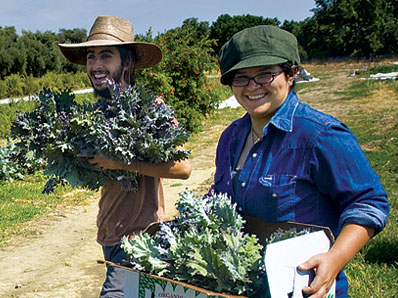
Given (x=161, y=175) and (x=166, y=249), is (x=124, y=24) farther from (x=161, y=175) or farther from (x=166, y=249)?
(x=166, y=249)

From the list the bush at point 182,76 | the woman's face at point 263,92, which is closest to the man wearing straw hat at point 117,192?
the woman's face at point 263,92

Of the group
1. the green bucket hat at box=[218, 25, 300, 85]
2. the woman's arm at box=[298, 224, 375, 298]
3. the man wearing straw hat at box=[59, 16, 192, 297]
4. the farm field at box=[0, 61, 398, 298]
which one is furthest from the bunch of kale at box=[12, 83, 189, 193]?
the farm field at box=[0, 61, 398, 298]

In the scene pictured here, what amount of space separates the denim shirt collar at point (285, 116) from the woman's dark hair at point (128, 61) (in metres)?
1.19

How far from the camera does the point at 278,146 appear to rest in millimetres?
1731

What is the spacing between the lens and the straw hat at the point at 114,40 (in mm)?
2625

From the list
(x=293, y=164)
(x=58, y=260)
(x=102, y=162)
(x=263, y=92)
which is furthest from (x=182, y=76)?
(x=293, y=164)

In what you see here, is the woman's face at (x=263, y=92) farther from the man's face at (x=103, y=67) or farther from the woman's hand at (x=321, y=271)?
the man's face at (x=103, y=67)

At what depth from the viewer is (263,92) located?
1.79 metres

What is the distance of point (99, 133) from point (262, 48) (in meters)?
0.96

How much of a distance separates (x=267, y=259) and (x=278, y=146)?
1.99 feet

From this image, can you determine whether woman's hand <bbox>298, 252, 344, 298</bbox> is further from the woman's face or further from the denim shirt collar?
the woman's face

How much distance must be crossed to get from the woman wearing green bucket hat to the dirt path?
124 inches

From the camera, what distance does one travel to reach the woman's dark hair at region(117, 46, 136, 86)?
267 centimetres

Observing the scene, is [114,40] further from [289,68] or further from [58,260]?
[58,260]
